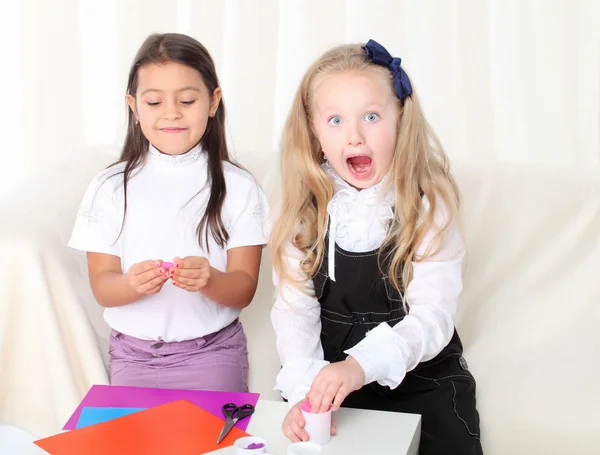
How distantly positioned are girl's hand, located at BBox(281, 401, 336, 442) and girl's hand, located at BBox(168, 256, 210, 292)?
36 cm

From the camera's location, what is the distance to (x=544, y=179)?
208cm

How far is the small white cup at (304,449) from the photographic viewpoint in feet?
3.69

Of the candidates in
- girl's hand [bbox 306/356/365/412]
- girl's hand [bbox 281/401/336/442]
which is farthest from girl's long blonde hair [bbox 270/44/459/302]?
girl's hand [bbox 281/401/336/442]

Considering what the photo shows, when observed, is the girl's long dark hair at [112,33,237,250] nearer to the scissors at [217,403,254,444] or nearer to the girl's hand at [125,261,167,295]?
the girl's hand at [125,261,167,295]

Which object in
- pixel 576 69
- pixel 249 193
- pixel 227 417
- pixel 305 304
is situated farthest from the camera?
pixel 576 69

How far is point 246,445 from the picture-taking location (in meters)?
1.13

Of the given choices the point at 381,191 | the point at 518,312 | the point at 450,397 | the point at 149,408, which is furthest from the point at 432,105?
the point at 149,408

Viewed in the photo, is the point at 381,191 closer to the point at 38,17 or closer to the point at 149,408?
the point at 149,408

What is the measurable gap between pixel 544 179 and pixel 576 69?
62 cm

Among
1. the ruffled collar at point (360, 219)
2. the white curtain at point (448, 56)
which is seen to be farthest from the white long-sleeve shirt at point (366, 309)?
the white curtain at point (448, 56)

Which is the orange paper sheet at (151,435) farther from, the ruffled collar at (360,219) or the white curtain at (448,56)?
the white curtain at (448,56)

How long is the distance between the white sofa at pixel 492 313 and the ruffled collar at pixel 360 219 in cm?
38

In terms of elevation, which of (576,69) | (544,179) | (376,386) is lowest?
(376,386)

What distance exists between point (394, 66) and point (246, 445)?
745mm
